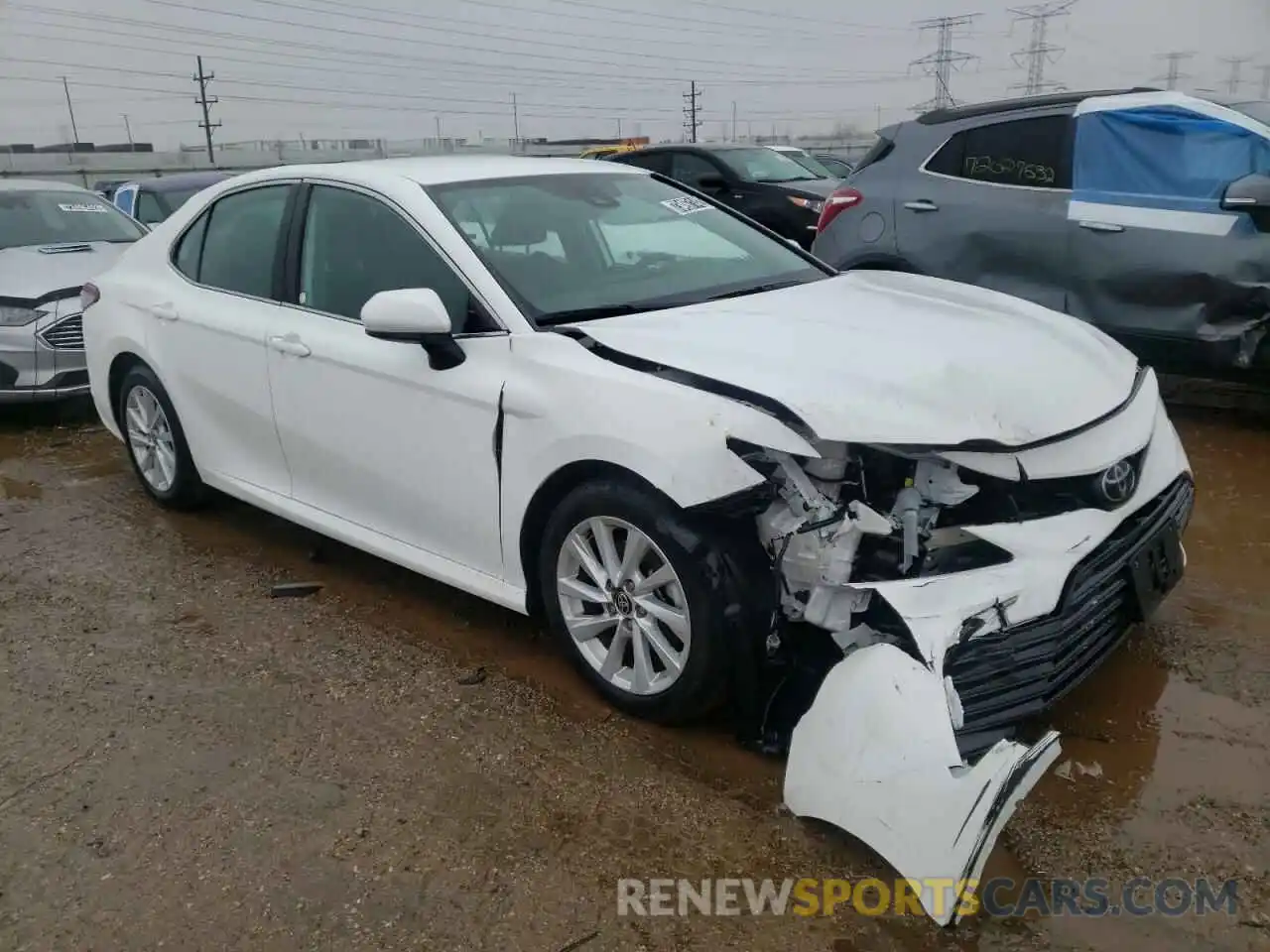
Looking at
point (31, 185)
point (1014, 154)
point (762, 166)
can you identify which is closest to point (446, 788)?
point (1014, 154)

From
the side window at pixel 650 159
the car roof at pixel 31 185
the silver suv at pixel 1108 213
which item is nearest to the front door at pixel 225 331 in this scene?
the silver suv at pixel 1108 213

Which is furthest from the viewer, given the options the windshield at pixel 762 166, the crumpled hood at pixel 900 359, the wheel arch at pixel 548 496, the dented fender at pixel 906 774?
the windshield at pixel 762 166

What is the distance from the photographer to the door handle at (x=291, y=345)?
3.95m

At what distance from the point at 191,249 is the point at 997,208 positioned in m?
4.17

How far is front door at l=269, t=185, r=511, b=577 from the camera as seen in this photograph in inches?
134

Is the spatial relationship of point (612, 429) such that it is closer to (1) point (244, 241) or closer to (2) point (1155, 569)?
(2) point (1155, 569)

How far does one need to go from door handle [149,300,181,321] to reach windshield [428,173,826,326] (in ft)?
5.18

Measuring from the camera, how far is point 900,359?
9.87ft

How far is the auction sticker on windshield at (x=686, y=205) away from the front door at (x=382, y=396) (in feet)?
3.67

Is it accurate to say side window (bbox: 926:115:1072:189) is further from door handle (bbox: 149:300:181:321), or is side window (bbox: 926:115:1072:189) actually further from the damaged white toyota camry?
door handle (bbox: 149:300:181:321)

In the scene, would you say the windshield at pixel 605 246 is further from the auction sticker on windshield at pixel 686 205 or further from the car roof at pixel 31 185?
the car roof at pixel 31 185

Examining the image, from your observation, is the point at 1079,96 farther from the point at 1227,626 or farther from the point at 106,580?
the point at 106,580

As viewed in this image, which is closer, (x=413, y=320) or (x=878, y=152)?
(x=413, y=320)

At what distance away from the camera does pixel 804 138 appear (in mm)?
56281
